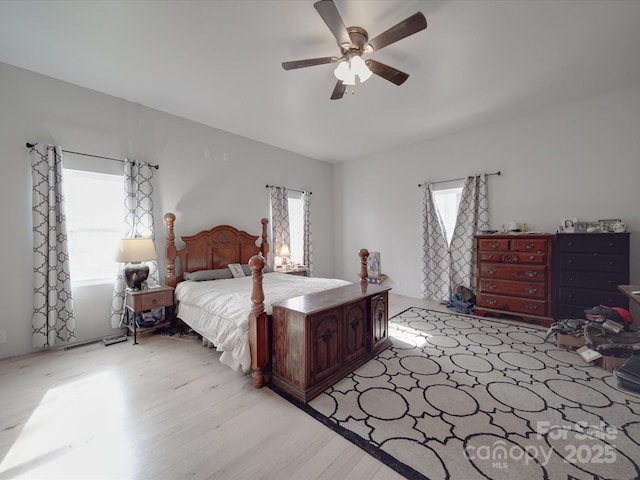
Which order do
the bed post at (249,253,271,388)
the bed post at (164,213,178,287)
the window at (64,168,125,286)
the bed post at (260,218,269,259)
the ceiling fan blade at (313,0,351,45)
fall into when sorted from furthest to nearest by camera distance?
1. the bed post at (260,218,269,259)
2. the bed post at (164,213,178,287)
3. the window at (64,168,125,286)
4. the bed post at (249,253,271,388)
5. the ceiling fan blade at (313,0,351,45)

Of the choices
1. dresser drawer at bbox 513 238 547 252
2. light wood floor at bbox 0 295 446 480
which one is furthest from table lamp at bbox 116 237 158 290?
dresser drawer at bbox 513 238 547 252

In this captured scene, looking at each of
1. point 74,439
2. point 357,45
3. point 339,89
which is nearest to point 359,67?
point 357,45

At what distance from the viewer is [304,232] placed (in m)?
5.62

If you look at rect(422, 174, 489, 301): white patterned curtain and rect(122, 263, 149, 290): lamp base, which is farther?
rect(422, 174, 489, 301): white patterned curtain

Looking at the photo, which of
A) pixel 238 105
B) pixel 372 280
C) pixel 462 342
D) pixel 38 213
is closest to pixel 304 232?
pixel 372 280

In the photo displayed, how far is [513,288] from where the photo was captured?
12.0 feet

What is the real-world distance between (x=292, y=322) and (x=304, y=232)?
366 cm

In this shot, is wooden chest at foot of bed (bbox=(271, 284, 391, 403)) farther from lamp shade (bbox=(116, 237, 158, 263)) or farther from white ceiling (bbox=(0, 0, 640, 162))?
white ceiling (bbox=(0, 0, 640, 162))

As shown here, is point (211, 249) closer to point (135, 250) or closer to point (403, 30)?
Answer: point (135, 250)

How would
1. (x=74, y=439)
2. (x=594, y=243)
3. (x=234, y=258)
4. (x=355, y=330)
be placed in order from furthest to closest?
(x=234, y=258) → (x=594, y=243) → (x=355, y=330) → (x=74, y=439)

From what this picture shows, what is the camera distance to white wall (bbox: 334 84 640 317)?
327 cm

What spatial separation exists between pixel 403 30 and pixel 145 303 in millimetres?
3657

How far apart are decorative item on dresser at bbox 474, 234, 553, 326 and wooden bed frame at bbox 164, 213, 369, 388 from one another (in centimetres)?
206

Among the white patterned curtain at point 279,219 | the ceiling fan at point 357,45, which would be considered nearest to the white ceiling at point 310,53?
the ceiling fan at point 357,45
